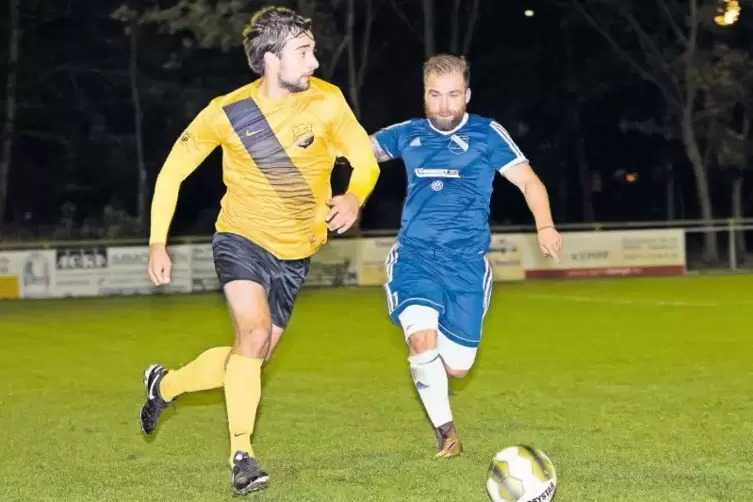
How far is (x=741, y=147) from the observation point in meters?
36.3

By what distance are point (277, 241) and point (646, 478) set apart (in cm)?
215

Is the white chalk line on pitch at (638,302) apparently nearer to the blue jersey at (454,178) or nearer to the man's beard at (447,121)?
the blue jersey at (454,178)

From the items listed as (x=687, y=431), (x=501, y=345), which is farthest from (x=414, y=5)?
(x=687, y=431)

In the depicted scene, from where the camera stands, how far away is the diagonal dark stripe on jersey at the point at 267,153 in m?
6.42

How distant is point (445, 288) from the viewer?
7.18 meters

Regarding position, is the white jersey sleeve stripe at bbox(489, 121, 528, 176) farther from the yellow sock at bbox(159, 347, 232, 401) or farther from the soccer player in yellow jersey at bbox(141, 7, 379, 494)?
the yellow sock at bbox(159, 347, 232, 401)

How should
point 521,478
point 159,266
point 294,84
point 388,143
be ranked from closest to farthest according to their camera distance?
point 521,478 → point 159,266 → point 294,84 → point 388,143

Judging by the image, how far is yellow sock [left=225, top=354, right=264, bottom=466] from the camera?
6.30 metres

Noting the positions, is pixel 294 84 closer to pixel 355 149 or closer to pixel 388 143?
pixel 355 149

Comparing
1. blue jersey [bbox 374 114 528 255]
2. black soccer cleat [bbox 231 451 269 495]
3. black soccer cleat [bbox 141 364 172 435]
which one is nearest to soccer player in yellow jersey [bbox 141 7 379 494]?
black soccer cleat [bbox 231 451 269 495]

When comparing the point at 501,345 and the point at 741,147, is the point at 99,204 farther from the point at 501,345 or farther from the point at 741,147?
the point at 501,345

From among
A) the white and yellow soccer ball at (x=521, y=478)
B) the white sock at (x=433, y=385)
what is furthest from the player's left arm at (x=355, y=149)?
the white and yellow soccer ball at (x=521, y=478)

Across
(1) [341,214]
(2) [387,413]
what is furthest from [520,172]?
(2) [387,413]

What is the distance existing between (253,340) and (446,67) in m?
1.85
